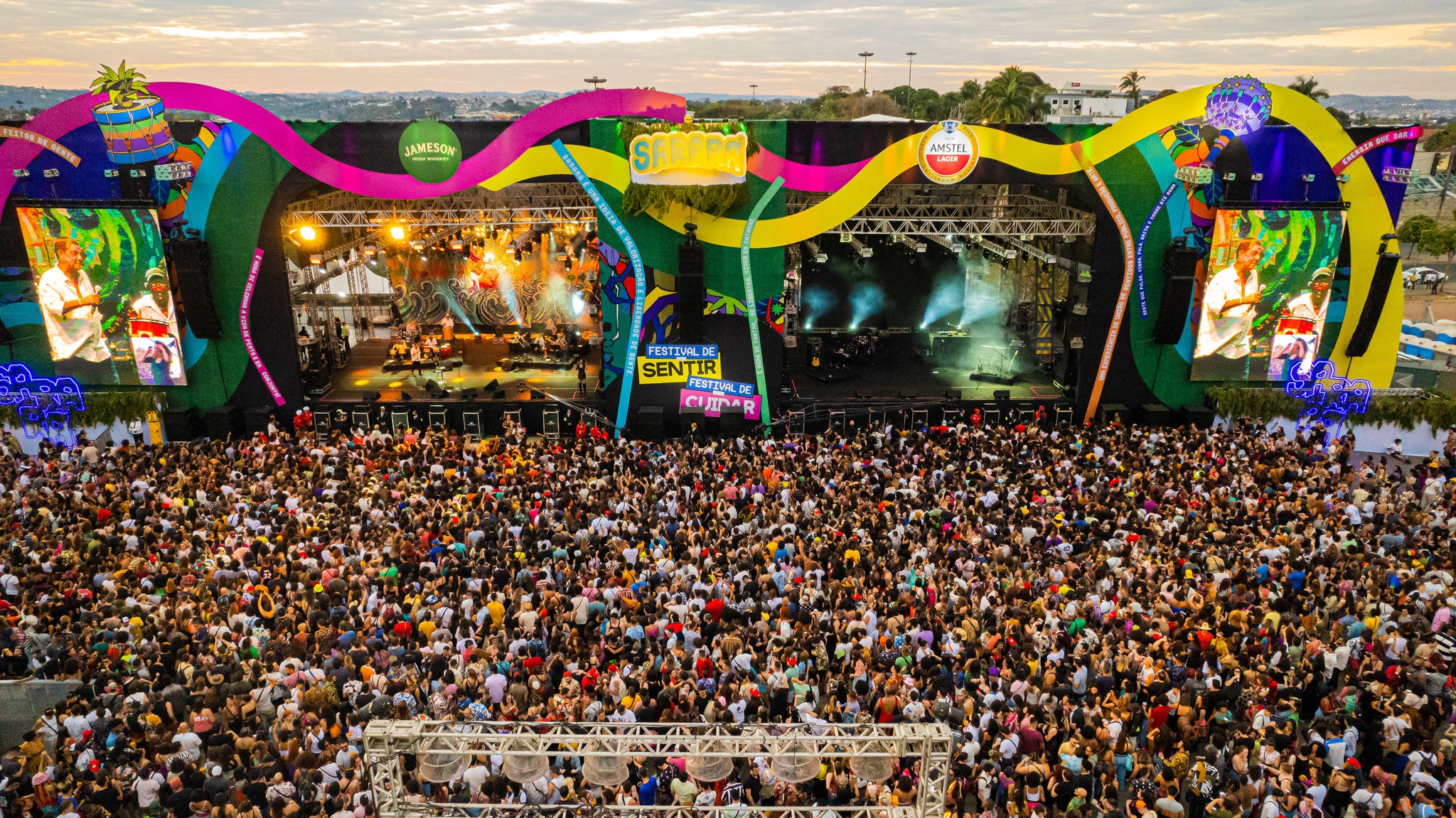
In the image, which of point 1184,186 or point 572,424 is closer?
point 1184,186

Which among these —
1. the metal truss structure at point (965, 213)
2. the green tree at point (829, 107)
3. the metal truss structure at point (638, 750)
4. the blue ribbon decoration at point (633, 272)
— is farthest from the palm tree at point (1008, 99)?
the metal truss structure at point (638, 750)

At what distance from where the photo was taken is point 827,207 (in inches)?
765

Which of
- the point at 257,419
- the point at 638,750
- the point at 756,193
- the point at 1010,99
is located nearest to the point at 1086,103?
the point at 1010,99

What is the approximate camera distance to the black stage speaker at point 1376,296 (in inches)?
761

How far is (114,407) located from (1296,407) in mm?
24490

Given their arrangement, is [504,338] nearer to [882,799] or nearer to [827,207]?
[827,207]

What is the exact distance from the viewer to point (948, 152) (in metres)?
18.9

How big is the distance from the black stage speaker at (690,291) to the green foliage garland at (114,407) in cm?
1100

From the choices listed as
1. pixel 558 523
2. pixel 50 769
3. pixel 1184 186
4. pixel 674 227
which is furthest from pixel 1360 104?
pixel 50 769

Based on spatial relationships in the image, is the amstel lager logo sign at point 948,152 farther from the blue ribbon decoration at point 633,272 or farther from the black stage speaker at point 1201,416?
the black stage speaker at point 1201,416

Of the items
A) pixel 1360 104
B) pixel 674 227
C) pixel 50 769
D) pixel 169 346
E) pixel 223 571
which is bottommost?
pixel 50 769

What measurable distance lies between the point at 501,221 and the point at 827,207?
23.9ft

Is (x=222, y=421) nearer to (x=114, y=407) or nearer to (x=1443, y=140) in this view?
(x=114, y=407)

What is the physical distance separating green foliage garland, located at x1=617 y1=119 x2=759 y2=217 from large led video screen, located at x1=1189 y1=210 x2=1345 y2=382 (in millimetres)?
9510
